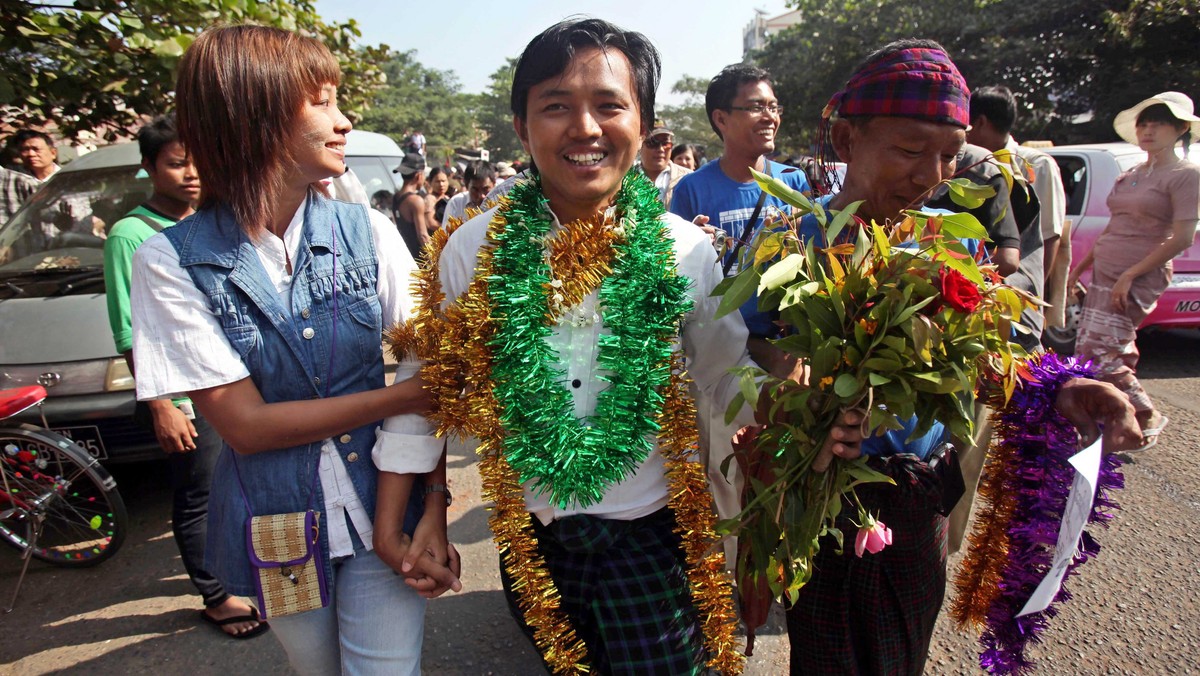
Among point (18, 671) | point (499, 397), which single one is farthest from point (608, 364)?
point (18, 671)

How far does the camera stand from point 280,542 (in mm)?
1467

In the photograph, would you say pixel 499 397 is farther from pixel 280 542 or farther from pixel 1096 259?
pixel 1096 259

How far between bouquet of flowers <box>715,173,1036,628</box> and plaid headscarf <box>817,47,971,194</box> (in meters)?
0.29

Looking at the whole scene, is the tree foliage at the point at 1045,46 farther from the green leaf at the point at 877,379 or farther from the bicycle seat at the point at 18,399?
the bicycle seat at the point at 18,399

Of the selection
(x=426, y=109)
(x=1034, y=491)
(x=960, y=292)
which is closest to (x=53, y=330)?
(x=960, y=292)

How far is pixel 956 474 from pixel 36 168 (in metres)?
6.78

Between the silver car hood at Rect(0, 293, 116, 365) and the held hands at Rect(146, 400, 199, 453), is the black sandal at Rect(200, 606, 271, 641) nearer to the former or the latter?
the held hands at Rect(146, 400, 199, 453)

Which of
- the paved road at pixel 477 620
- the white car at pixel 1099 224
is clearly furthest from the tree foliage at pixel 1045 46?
the paved road at pixel 477 620

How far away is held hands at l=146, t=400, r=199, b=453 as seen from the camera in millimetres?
2645

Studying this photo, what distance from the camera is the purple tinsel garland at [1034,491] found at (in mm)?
1413

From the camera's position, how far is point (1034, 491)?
1.46 meters

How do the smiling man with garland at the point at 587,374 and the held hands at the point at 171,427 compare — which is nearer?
the smiling man with garland at the point at 587,374

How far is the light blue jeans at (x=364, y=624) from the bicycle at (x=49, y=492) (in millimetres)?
2385

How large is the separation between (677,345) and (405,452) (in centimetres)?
64
